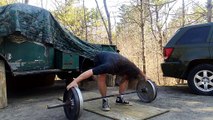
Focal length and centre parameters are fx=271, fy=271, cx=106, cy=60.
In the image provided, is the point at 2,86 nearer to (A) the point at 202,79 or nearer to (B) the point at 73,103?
(B) the point at 73,103

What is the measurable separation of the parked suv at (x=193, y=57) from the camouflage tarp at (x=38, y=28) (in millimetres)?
2399

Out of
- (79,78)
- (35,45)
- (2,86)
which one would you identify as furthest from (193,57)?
(2,86)

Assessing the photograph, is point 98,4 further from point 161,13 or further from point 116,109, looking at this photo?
point 116,109

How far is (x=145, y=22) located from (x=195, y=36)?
32.2 feet

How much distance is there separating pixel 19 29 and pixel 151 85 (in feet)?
10.7

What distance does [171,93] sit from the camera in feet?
24.2

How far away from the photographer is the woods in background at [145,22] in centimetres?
1405

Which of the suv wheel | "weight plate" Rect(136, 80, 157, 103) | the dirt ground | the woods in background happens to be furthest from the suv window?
the woods in background

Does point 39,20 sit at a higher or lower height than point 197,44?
higher

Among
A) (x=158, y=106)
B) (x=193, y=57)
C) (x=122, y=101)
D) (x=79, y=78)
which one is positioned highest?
(x=193, y=57)

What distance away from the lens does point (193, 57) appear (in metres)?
6.92

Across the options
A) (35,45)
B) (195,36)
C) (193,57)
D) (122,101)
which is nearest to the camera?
(122,101)

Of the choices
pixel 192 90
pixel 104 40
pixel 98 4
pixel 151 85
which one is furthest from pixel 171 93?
pixel 104 40

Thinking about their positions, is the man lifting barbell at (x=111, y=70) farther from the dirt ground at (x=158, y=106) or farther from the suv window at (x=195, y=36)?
the suv window at (x=195, y=36)
